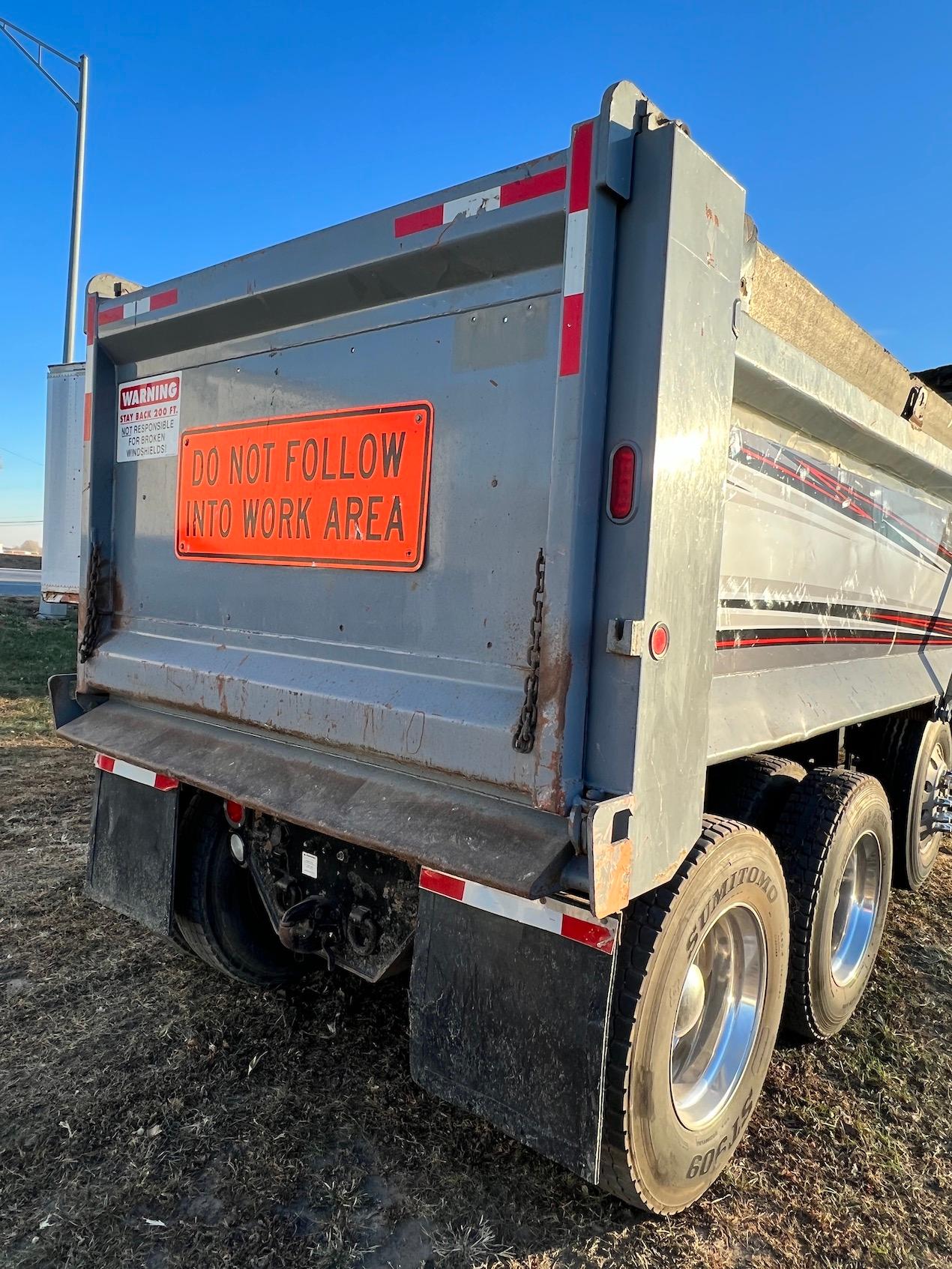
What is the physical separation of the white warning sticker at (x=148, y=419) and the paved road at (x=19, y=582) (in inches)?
735

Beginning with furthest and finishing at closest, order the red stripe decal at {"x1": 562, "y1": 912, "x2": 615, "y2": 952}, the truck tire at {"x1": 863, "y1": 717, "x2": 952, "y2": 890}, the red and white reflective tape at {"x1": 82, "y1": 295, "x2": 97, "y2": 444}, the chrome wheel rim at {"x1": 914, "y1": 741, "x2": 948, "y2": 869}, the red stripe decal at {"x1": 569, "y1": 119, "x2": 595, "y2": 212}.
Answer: the chrome wheel rim at {"x1": 914, "y1": 741, "x2": 948, "y2": 869}, the truck tire at {"x1": 863, "y1": 717, "x2": 952, "y2": 890}, the red and white reflective tape at {"x1": 82, "y1": 295, "x2": 97, "y2": 444}, the red stripe decal at {"x1": 562, "y1": 912, "x2": 615, "y2": 952}, the red stripe decal at {"x1": 569, "y1": 119, "x2": 595, "y2": 212}

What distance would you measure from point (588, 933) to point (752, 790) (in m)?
1.31

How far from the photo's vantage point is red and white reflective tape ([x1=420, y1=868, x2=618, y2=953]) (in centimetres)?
193

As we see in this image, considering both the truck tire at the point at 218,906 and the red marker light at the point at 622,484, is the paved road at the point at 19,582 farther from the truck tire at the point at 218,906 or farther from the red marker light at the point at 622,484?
the red marker light at the point at 622,484

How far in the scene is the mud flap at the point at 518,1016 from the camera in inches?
76.9

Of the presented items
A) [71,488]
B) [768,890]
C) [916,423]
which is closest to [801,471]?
[916,423]

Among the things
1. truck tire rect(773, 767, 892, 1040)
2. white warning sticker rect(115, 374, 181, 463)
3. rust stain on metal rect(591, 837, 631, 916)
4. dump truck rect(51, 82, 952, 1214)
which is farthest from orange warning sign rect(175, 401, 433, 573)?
truck tire rect(773, 767, 892, 1040)

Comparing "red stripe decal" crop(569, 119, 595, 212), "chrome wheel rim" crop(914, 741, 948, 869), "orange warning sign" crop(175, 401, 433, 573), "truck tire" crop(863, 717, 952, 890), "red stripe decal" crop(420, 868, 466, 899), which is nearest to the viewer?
"red stripe decal" crop(569, 119, 595, 212)

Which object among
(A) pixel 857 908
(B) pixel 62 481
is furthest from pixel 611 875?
(B) pixel 62 481

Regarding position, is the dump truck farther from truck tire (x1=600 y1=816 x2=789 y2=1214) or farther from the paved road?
the paved road

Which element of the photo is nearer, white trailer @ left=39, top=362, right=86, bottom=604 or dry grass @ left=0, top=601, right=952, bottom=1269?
dry grass @ left=0, top=601, right=952, bottom=1269

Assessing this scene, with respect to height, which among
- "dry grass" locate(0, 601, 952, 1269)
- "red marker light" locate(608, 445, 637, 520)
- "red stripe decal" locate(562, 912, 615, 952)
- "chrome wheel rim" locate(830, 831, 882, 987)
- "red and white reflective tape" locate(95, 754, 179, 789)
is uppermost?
"red marker light" locate(608, 445, 637, 520)

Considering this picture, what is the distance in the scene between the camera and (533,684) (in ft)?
6.23

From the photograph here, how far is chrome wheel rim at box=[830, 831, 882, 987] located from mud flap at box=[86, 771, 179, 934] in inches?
104
